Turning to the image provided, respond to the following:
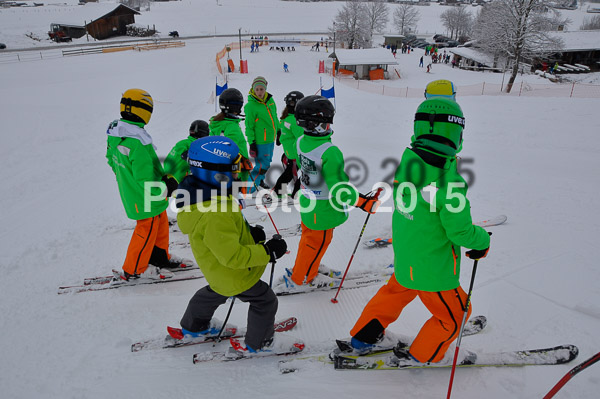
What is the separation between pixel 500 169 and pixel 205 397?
7.51m

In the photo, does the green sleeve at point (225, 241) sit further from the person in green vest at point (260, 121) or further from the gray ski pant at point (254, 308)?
the person in green vest at point (260, 121)

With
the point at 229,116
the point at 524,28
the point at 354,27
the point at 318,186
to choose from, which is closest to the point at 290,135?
the point at 229,116

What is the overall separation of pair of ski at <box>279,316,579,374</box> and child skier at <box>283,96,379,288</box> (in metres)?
1.10

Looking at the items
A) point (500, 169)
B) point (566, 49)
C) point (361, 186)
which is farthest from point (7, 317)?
point (566, 49)

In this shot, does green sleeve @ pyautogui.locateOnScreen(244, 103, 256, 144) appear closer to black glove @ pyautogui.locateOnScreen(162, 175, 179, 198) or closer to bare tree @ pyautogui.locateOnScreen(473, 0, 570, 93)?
black glove @ pyautogui.locateOnScreen(162, 175, 179, 198)

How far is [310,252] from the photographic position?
3.86 metres

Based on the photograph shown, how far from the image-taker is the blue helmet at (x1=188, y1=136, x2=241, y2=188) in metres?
2.41

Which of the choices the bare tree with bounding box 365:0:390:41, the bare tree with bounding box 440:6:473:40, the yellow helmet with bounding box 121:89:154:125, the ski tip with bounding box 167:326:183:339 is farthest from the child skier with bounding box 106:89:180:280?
the bare tree with bounding box 440:6:473:40

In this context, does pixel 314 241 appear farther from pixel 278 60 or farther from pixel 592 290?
pixel 278 60

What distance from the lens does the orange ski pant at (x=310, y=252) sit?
3781 millimetres

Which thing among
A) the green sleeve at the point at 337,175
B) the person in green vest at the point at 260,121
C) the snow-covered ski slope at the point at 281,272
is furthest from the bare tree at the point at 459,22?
the green sleeve at the point at 337,175

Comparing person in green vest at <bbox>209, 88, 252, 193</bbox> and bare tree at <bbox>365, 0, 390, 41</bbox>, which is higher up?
bare tree at <bbox>365, 0, 390, 41</bbox>

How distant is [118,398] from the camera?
2.75m

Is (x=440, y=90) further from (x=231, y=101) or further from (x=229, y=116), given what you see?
(x=229, y=116)
